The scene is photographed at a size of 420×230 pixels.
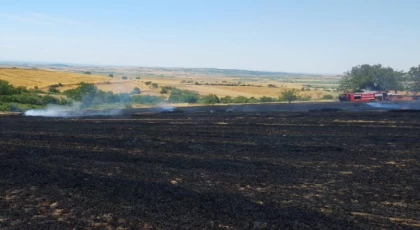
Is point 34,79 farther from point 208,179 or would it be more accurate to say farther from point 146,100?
point 208,179

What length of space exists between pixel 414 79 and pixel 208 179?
83.0m

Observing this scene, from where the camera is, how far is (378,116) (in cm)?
3697

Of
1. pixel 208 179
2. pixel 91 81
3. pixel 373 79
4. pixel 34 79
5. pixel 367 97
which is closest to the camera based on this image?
pixel 208 179

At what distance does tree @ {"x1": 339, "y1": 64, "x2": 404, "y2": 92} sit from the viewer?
3093 inches

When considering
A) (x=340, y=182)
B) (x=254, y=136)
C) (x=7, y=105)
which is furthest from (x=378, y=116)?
(x=7, y=105)

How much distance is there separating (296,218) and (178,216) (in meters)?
2.82

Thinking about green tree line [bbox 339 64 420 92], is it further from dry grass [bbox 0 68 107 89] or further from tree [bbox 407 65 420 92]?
dry grass [bbox 0 68 107 89]

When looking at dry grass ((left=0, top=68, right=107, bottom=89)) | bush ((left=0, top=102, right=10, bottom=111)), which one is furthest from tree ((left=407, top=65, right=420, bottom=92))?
bush ((left=0, top=102, right=10, bottom=111))

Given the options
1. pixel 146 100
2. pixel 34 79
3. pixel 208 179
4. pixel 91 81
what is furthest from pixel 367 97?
pixel 34 79

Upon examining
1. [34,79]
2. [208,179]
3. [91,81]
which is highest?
[91,81]

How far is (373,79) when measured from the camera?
7988cm

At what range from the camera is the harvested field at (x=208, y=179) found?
1036 centimetres

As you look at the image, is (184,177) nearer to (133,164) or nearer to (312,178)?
(133,164)

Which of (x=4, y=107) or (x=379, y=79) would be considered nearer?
(x=4, y=107)
